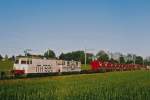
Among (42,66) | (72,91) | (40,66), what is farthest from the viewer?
(42,66)

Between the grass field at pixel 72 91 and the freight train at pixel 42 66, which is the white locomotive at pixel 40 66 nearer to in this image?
the freight train at pixel 42 66

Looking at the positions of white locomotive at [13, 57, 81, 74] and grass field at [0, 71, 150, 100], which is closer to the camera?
grass field at [0, 71, 150, 100]

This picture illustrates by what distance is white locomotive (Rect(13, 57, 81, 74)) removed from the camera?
1702 inches

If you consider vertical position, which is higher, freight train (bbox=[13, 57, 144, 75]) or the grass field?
freight train (bbox=[13, 57, 144, 75])

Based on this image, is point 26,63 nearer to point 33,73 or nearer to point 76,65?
point 33,73

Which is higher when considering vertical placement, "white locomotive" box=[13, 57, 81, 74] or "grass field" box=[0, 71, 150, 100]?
"white locomotive" box=[13, 57, 81, 74]

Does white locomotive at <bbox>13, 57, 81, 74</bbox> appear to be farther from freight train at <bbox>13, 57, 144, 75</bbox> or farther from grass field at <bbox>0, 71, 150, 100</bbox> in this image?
grass field at <bbox>0, 71, 150, 100</bbox>

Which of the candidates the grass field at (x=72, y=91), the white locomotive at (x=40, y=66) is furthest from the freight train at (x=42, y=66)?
the grass field at (x=72, y=91)

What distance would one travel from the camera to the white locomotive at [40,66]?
4322 cm

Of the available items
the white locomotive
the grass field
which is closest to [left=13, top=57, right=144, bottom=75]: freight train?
the white locomotive

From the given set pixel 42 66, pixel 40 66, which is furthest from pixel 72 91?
pixel 42 66

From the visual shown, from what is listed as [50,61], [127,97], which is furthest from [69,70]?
[127,97]

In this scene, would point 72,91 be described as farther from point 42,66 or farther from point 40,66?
point 42,66

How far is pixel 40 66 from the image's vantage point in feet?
154
